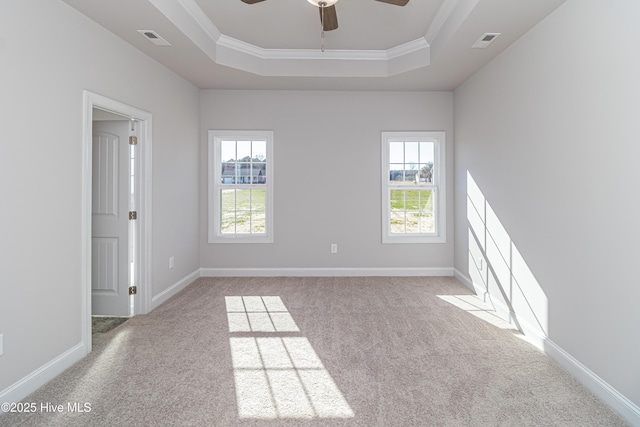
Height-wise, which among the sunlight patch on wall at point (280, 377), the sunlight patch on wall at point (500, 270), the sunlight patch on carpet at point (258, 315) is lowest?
the sunlight patch on wall at point (280, 377)

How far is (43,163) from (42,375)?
142cm

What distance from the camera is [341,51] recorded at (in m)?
4.45

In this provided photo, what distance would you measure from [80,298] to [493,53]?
14.5 ft

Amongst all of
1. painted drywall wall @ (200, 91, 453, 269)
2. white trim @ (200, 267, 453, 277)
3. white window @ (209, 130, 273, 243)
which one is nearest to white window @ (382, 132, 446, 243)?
painted drywall wall @ (200, 91, 453, 269)

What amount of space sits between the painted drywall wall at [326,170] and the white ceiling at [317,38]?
271mm

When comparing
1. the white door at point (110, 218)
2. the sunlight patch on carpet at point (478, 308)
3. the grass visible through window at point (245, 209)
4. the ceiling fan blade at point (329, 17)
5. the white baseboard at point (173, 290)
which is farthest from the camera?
the grass visible through window at point (245, 209)

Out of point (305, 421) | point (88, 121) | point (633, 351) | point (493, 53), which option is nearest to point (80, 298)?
point (88, 121)

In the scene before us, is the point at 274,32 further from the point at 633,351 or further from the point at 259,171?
the point at 633,351

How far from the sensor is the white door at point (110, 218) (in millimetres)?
3650

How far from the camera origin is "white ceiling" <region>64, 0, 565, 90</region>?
2.92m

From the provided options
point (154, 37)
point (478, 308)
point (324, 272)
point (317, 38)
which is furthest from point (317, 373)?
point (317, 38)

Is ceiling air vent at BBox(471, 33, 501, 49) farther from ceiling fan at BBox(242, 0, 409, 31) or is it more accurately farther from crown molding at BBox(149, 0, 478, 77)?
ceiling fan at BBox(242, 0, 409, 31)

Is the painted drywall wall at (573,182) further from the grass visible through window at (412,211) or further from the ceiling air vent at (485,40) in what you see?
the grass visible through window at (412,211)

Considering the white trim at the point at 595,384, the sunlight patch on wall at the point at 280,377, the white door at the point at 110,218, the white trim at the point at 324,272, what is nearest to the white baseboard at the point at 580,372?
the white trim at the point at 595,384
